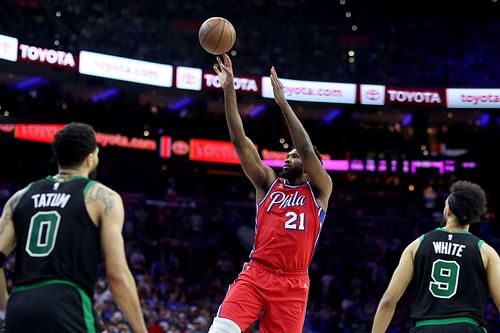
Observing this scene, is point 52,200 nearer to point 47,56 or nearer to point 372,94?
point 47,56

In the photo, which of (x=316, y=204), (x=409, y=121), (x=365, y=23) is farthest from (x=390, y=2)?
(x=316, y=204)

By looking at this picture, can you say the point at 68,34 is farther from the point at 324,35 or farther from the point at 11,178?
the point at 324,35

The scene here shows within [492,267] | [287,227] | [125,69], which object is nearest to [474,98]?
[125,69]

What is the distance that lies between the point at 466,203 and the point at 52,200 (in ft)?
8.82

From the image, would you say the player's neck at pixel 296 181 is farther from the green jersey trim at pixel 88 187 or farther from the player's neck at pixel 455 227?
the green jersey trim at pixel 88 187

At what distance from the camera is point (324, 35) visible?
26.1m

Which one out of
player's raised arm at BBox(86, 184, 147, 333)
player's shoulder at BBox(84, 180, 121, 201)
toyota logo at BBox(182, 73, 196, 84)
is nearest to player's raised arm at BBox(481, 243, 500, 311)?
player's raised arm at BBox(86, 184, 147, 333)

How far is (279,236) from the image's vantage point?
572cm

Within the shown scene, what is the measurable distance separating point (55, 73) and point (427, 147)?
455 inches

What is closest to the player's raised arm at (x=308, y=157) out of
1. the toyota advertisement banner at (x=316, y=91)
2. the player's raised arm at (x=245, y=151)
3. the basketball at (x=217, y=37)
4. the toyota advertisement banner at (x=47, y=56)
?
the player's raised arm at (x=245, y=151)

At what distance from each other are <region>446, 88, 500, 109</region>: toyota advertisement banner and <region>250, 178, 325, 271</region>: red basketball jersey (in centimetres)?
1603

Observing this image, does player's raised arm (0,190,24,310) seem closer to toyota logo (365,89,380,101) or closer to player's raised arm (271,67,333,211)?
player's raised arm (271,67,333,211)

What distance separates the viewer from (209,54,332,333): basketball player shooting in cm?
551

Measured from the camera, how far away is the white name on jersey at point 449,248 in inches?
188
